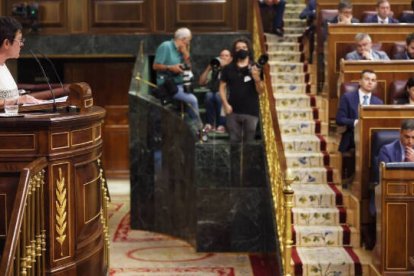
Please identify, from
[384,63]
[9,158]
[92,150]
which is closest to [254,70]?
[384,63]

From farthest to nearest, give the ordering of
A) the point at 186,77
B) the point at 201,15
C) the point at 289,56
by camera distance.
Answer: the point at 201,15
the point at 289,56
the point at 186,77

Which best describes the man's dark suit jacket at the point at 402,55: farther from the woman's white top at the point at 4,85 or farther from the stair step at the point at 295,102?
the woman's white top at the point at 4,85


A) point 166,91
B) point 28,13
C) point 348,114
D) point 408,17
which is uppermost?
point 28,13

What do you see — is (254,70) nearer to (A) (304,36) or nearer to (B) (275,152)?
(B) (275,152)

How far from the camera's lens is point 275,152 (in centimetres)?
652

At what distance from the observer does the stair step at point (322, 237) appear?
247 inches

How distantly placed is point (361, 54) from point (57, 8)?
13.5ft

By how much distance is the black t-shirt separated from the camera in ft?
24.5

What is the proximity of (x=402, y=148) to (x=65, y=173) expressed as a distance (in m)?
2.68

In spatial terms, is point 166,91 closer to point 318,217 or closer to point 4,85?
point 318,217

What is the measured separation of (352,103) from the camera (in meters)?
6.71

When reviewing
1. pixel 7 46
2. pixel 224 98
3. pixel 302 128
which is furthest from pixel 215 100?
pixel 7 46

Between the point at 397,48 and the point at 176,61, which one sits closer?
the point at 397,48

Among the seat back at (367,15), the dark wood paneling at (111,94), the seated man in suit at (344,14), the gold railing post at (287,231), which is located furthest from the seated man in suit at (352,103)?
the dark wood paneling at (111,94)
